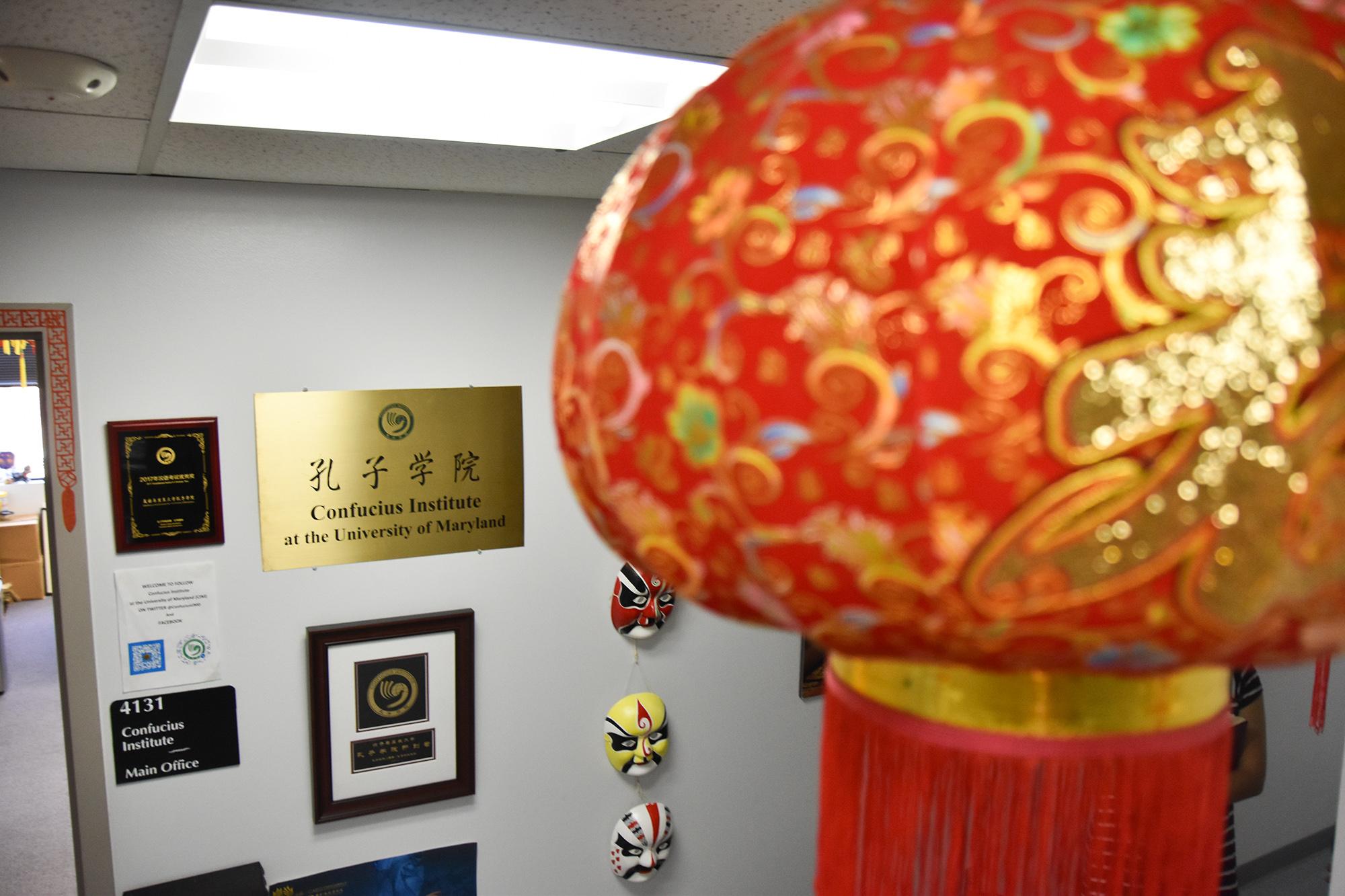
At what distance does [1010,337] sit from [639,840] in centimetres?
201

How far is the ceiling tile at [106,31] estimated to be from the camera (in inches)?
28.0

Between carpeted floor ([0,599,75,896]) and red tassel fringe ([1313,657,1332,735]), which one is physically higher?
red tassel fringe ([1313,657,1332,735])

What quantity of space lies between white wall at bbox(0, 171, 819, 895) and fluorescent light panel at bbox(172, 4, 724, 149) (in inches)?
20.5

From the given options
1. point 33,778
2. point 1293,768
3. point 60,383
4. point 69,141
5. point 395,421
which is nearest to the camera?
point 69,141

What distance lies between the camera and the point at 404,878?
1.83 metres

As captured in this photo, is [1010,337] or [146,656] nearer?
[1010,337]

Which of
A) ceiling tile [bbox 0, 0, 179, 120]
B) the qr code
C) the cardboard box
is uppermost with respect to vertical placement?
ceiling tile [bbox 0, 0, 179, 120]

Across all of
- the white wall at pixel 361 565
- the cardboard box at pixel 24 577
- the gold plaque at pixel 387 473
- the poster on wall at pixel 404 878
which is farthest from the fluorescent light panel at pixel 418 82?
the cardboard box at pixel 24 577

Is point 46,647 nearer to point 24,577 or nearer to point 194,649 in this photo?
point 24,577

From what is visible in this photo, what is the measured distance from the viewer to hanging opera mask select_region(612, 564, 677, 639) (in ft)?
6.27

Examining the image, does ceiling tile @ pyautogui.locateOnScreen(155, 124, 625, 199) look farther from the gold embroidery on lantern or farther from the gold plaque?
the gold embroidery on lantern

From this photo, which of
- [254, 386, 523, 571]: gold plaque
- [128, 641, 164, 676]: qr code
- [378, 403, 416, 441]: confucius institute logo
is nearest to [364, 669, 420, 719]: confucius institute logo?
[254, 386, 523, 571]: gold plaque

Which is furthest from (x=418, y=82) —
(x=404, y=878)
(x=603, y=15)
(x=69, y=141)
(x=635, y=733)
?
(x=404, y=878)

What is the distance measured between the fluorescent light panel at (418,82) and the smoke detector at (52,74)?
8cm
